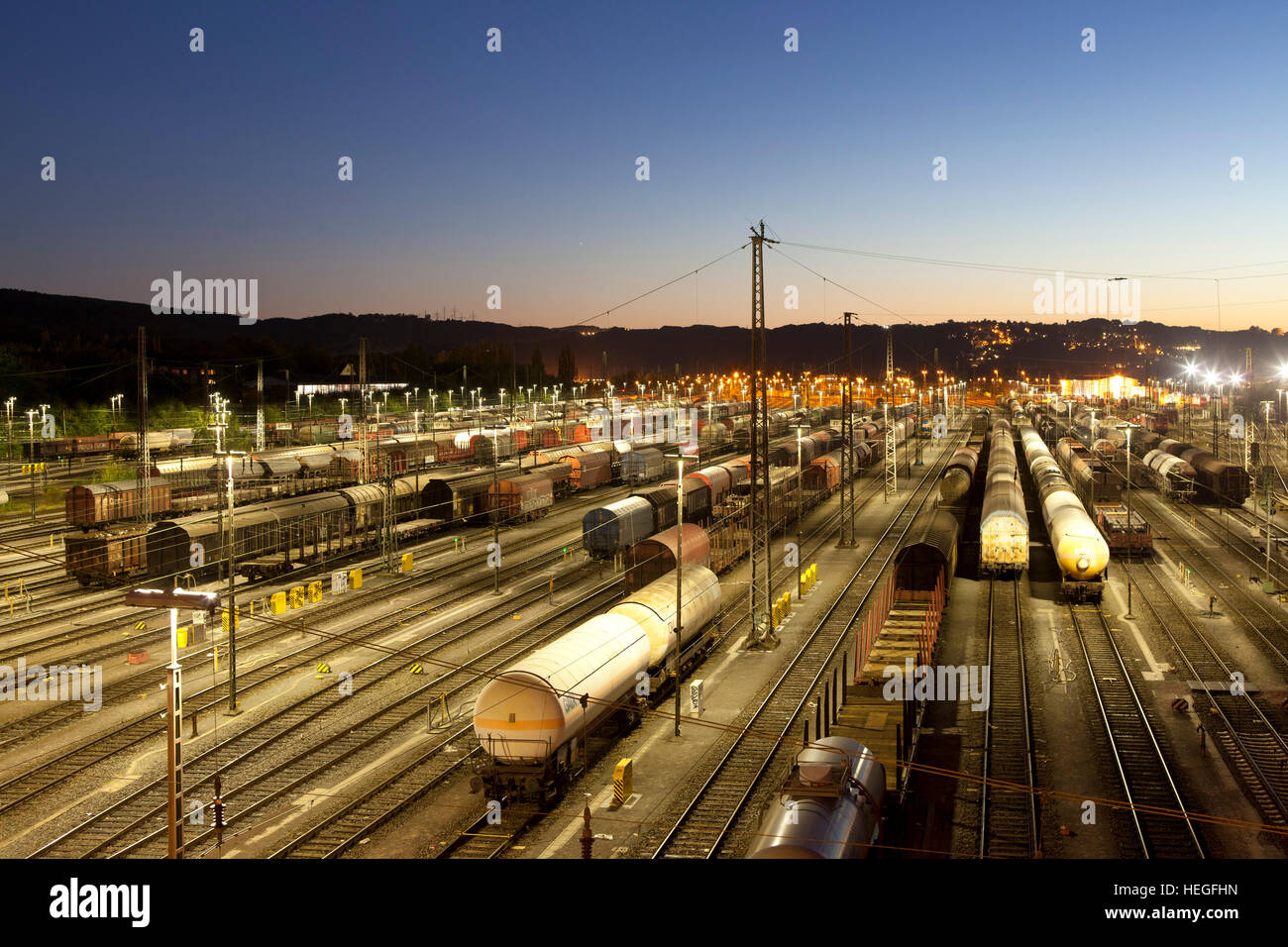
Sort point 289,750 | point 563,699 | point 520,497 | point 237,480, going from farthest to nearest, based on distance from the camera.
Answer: point 237,480 → point 520,497 → point 289,750 → point 563,699

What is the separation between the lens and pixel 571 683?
18.9 m

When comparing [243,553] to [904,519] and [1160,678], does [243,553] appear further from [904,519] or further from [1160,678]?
[904,519]

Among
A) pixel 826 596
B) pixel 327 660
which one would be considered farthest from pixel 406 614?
pixel 826 596

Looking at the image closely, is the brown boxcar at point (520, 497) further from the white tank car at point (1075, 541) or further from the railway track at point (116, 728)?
the white tank car at point (1075, 541)

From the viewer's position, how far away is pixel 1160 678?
88.4 feet

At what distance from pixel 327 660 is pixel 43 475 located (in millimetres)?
55330

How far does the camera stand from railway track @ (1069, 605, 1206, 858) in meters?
17.1

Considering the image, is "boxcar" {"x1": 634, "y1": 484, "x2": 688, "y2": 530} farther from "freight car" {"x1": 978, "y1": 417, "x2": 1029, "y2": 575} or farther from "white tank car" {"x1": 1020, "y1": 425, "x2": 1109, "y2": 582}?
"white tank car" {"x1": 1020, "y1": 425, "x2": 1109, "y2": 582}

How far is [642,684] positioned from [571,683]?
15.8 feet

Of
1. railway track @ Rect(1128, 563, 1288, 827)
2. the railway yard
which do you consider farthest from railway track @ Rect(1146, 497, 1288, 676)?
railway track @ Rect(1128, 563, 1288, 827)

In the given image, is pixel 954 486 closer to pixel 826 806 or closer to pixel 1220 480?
pixel 1220 480

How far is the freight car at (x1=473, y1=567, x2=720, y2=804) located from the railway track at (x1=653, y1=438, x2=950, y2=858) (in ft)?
8.66

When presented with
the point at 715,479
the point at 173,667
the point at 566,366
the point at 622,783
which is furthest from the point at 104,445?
the point at 566,366
